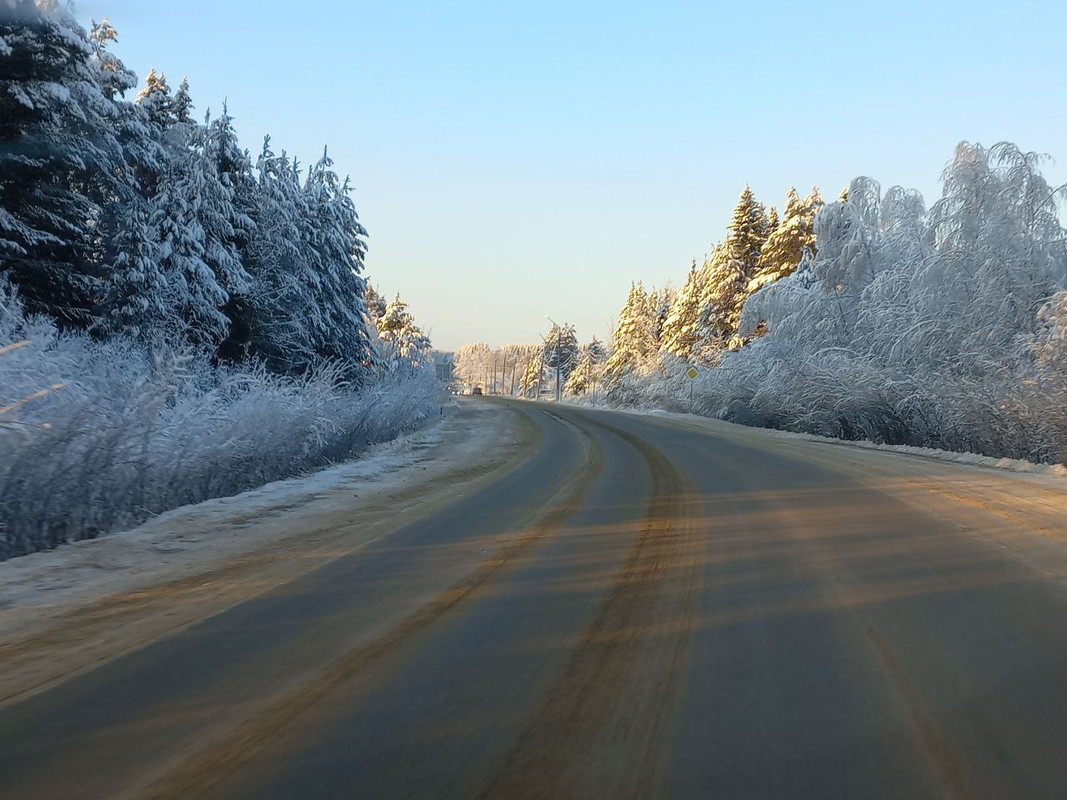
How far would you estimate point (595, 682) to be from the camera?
4.05m

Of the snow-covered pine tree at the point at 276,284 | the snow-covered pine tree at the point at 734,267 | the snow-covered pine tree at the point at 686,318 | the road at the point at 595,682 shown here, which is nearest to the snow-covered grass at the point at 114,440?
the road at the point at 595,682

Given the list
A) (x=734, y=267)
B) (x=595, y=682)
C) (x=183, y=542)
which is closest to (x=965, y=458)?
(x=183, y=542)

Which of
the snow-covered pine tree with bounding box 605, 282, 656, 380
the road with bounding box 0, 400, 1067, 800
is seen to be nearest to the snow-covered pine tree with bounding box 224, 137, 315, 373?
the road with bounding box 0, 400, 1067, 800

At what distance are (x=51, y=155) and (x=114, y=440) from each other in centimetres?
1264

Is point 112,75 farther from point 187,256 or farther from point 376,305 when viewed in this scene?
point 376,305

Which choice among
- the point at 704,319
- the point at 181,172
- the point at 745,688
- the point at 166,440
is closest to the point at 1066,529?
the point at 745,688

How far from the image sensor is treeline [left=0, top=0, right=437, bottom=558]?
307 inches

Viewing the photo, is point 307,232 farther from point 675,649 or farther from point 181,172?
point 675,649

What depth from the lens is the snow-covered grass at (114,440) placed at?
7082mm

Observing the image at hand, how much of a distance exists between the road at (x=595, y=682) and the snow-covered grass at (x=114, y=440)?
2624mm

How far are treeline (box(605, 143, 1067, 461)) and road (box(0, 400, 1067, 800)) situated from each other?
11889 mm

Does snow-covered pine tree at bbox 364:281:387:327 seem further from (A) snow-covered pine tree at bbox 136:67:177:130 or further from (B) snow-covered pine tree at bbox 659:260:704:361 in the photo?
(A) snow-covered pine tree at bbox 136:67:177:130

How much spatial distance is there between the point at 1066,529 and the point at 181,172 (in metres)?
20.3

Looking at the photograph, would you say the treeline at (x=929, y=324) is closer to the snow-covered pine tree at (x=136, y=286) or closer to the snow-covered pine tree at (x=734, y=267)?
the snow-covered pine tree at (x=734, y=267)
